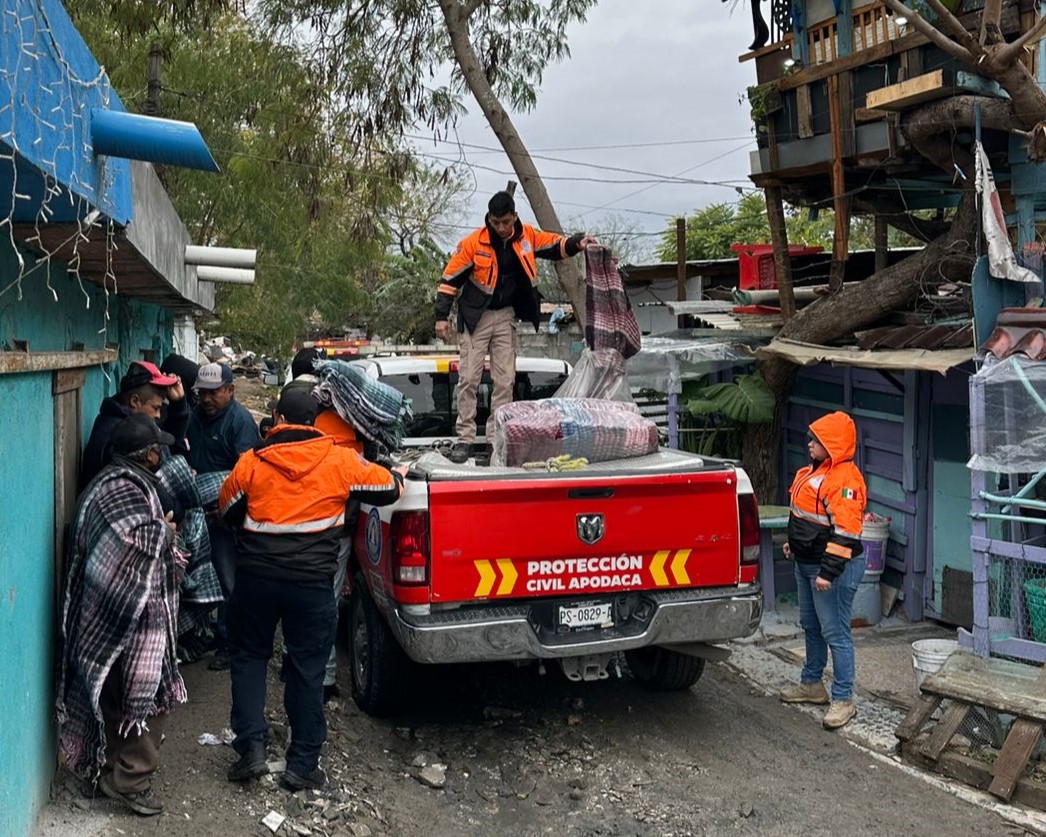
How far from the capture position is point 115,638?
392 centimetres

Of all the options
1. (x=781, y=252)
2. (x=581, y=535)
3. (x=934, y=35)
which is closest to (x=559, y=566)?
(x=581, y=535)

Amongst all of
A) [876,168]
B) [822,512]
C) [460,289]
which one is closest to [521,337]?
[876,168]

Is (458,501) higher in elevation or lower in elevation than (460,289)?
lower

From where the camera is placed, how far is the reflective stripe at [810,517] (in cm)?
571

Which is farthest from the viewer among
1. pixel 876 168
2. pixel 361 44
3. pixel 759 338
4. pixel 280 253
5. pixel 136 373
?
pixel 280 253

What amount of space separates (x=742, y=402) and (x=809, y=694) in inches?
162

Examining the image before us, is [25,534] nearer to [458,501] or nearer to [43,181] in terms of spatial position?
[43,181]

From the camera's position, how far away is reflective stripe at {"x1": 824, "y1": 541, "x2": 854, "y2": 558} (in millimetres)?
5566

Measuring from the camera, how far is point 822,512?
5.72m

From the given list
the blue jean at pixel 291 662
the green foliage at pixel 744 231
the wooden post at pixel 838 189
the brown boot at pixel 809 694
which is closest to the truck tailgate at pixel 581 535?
the blue jean at pixel 291 662

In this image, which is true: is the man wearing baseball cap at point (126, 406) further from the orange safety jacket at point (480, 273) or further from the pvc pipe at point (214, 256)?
the pvc pipe at point (214, 256)

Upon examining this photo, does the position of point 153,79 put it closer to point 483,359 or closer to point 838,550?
point 483,359

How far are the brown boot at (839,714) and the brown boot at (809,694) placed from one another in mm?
264

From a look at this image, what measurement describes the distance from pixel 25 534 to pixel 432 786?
223 centimetres
